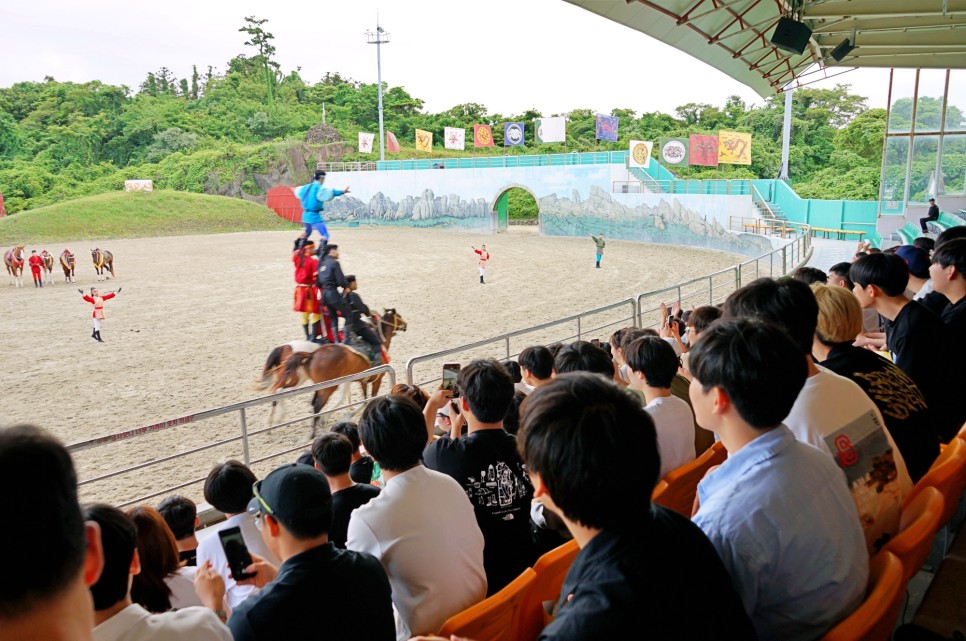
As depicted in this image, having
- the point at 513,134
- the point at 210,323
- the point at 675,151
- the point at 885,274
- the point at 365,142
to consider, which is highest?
the point at 513,134

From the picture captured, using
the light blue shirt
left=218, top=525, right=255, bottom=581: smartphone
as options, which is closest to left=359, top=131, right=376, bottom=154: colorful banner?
left=218, top=525, right=255, bottom=581: smartphone

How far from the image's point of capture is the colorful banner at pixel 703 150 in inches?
1305

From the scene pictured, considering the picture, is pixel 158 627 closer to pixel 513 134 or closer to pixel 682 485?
pixel 682 485

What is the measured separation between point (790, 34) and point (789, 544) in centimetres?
792

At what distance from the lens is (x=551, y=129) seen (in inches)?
1556

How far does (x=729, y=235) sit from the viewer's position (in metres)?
26.5

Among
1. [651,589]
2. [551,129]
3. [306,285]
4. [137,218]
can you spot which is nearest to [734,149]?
[551,129]

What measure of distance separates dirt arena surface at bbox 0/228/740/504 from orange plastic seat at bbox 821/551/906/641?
5.55 metres

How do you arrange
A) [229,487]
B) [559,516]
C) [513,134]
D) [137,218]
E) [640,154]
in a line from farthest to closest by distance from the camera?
[513,134] < [137,218] < [640,154] < [229,487] < [559,516]

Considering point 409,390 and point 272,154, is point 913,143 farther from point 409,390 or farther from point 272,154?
point 272,154

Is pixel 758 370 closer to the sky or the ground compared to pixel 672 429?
closer to the sky

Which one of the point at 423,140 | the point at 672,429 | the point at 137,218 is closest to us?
the point at 672,429

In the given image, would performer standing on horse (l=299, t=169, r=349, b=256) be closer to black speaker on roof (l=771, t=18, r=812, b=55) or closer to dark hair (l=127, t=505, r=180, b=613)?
black speaker on roof (l=771, t=18, r=812, b=55)

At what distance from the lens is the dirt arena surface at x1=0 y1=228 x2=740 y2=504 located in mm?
7500
